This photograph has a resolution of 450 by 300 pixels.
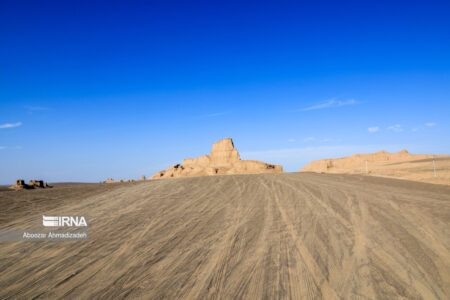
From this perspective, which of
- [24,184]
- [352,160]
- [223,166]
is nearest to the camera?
[24,184]

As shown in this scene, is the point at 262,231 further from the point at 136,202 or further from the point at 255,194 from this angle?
the point at 136,202

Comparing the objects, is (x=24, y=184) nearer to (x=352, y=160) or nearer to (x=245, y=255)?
(x=245, y=255)

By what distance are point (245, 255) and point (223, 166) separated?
301 feet

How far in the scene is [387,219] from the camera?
25.0 ft

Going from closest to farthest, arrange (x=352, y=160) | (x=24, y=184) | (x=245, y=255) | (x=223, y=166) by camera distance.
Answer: (x=245, y=255)
(x=24, y=184)
(x=223, y=166)
(x=352, y=160)

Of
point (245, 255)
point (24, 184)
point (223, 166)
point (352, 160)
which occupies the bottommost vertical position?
point (245, 255)

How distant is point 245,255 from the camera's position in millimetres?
5242

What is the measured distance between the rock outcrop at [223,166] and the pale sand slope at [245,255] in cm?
6652

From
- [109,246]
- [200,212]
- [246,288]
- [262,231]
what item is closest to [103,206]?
[200,212]

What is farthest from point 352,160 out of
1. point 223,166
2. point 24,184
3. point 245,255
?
point 245,255

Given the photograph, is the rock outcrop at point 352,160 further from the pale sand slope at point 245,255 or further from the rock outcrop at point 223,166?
the pale sand slope at point 245,255

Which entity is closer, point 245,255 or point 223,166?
point 245,255

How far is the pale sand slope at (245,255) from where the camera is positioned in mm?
4020

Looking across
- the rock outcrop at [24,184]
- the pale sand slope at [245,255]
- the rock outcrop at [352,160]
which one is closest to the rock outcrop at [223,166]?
the rock outcrop at [352,160]
